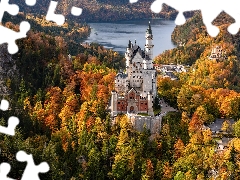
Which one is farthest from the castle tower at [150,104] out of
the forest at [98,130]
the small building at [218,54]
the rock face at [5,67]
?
the small building at [218,54]

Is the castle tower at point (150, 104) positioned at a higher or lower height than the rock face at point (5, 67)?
lower

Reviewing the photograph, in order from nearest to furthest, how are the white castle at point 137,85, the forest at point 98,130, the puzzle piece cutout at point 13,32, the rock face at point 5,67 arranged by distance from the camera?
the puzzle piece cutout at point 13,32
the forest at point 98,130
the white castle at point 137,85
the rock face at point 5,67

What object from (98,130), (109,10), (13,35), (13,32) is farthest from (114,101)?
(109,10)

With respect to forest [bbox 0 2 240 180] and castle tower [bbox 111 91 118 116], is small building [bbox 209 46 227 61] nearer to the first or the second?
forest [bbox 0 2 240 180]

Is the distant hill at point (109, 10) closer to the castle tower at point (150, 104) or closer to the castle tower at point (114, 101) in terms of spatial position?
the castle tower at point (114, 101)

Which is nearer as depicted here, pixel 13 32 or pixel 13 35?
pixel 13 32

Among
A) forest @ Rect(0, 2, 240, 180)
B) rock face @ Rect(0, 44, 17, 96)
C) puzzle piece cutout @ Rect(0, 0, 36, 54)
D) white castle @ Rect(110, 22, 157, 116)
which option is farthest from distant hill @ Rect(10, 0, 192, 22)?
puzzle piece cutout @ Rect(0, 0, 36, 54)

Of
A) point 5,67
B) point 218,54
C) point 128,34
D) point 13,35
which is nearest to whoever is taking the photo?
point 13,35

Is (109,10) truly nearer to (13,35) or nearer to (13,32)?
(13,35)
